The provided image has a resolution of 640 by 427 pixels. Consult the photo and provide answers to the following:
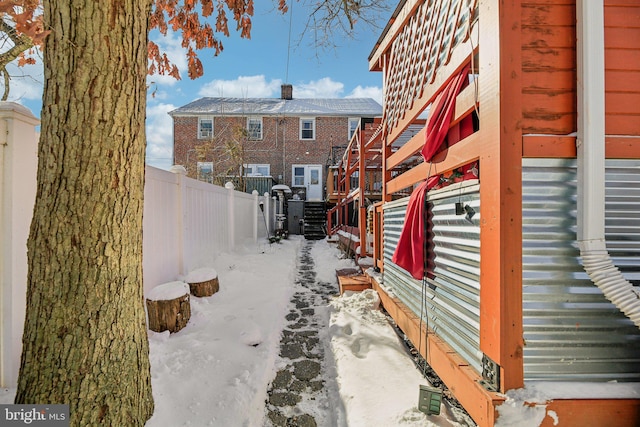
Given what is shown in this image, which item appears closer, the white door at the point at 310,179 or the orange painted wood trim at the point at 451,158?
the orange painted wood trim at the point at 451,158

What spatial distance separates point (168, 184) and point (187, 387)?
10.0 ft

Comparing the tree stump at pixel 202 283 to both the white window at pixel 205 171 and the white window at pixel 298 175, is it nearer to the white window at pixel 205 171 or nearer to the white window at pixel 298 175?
the white window at pixel 205 171

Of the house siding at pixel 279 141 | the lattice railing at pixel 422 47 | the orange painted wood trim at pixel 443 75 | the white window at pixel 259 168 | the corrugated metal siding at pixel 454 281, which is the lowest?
the corrugated metal siding at pixel 454 281

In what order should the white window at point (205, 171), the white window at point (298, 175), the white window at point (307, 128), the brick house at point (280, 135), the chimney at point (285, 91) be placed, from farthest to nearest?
1. the chimney at point (285, 91)
2. the white window at point (307, 128)
3. the white window at point (298, 175)
4. the brick house at point (280, 135)
5. the white window at point (205, 171)

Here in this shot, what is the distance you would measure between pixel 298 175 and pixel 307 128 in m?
3.29

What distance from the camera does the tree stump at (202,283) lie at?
4336 millimetres

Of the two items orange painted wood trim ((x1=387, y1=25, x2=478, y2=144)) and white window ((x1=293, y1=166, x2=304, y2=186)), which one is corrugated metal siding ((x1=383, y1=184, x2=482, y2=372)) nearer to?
orange painted wood trim ((x1=387, y1=25, x2=478, y2=144))

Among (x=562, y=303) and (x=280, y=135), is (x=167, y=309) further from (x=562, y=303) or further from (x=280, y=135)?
(x=280, y=135)

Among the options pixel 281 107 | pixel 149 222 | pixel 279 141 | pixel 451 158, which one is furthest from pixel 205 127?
pixel 451 158

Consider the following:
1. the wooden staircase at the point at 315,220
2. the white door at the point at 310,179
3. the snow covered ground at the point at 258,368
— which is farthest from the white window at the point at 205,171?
the snow covered ground at the point at 258,368

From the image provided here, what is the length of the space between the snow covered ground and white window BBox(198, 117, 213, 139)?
54.5ft

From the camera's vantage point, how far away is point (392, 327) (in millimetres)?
3689

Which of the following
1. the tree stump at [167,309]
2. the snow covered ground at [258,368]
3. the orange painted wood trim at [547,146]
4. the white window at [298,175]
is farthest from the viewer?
the white window at [298,175]

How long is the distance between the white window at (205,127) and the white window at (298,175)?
604 cm
